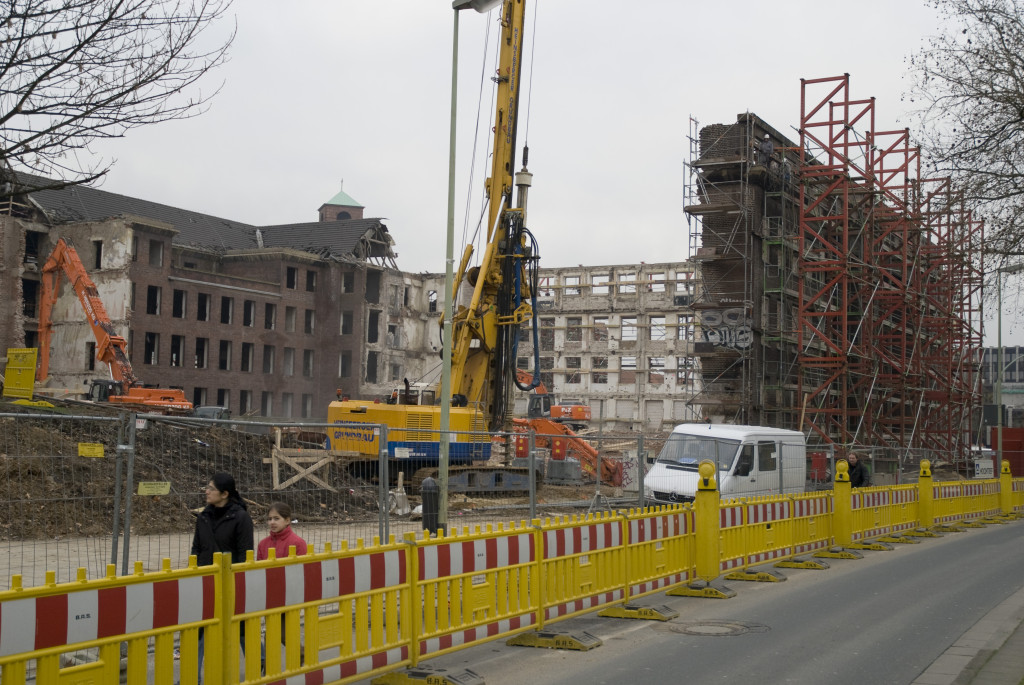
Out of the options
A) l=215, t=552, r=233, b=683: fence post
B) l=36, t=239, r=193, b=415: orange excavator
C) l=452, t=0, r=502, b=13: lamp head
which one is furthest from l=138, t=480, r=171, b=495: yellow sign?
l=36, t=239, r=193, b=415: orange excavator

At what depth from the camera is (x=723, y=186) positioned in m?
51.0

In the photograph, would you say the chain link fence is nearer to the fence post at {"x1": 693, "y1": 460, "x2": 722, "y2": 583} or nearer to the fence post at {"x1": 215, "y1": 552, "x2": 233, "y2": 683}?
the fence post at {"x1": 693, "y1": 460, "x2": 722, "y2": 583}

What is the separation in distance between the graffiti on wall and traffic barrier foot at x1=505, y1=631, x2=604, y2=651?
130 ft

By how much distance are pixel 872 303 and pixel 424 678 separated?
50.8 m

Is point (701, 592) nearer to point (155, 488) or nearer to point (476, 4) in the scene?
point (155, 488)

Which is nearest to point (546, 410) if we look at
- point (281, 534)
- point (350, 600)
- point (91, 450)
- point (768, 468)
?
point (768, 468)

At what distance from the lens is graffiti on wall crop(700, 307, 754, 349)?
48.3 m

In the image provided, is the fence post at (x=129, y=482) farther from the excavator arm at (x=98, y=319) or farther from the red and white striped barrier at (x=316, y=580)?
the excavator arm at (x=98, y=319)

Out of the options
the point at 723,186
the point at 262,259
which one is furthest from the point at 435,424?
the point at 262,259

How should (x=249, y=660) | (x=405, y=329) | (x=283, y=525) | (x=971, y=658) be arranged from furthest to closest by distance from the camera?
(x=405, y=329) → (x=971, y=658) → (x=283, y=525) → (x=249, y=660)

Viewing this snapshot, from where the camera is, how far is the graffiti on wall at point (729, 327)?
48.3 meters

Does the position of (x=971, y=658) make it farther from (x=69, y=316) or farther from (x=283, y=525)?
(x=69, y=316)

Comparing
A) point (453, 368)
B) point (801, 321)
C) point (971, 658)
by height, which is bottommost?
point (971, 658)

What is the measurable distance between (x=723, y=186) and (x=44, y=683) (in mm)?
48133
